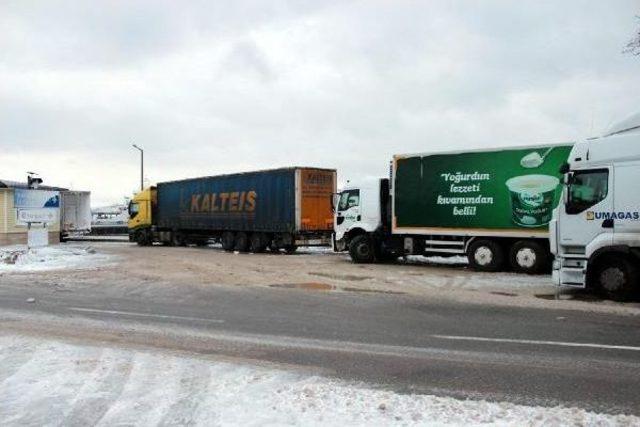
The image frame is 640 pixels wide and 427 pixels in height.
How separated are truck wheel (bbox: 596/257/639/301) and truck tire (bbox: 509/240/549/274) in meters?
4.57

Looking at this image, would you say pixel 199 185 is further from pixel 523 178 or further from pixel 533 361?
pixel 533 361

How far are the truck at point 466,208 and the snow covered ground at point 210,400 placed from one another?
12.4 metres

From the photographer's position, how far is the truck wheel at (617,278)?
1259cm

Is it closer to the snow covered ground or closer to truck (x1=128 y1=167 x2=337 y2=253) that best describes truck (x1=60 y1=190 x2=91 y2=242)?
truck (x1=128 y1=167 x2=337 y2=253)

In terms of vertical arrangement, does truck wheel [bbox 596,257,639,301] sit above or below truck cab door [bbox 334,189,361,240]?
below

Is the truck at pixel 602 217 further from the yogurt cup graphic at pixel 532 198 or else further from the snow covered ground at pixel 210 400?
the snow covered ground at pixel 210 400

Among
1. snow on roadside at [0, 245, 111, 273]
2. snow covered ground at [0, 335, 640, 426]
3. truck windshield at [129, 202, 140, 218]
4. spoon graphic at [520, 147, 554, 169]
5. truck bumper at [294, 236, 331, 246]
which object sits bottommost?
snow covered ground at [0, 335, 640, 426]

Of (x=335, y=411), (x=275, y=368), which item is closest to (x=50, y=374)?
(x=275, y=368)

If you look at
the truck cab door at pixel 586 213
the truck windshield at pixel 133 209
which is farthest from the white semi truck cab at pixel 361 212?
the truck windshield at pixel 133 209

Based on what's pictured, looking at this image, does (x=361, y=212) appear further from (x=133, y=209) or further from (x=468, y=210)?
(x=133, y=209)

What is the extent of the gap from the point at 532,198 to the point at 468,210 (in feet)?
6.29

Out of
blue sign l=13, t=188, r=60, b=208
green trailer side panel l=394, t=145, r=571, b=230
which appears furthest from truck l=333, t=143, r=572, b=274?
blue sign l=13, t=188, r=60, b=208

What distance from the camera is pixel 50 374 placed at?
269 inches

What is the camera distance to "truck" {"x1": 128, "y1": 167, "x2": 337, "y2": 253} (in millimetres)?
28219
